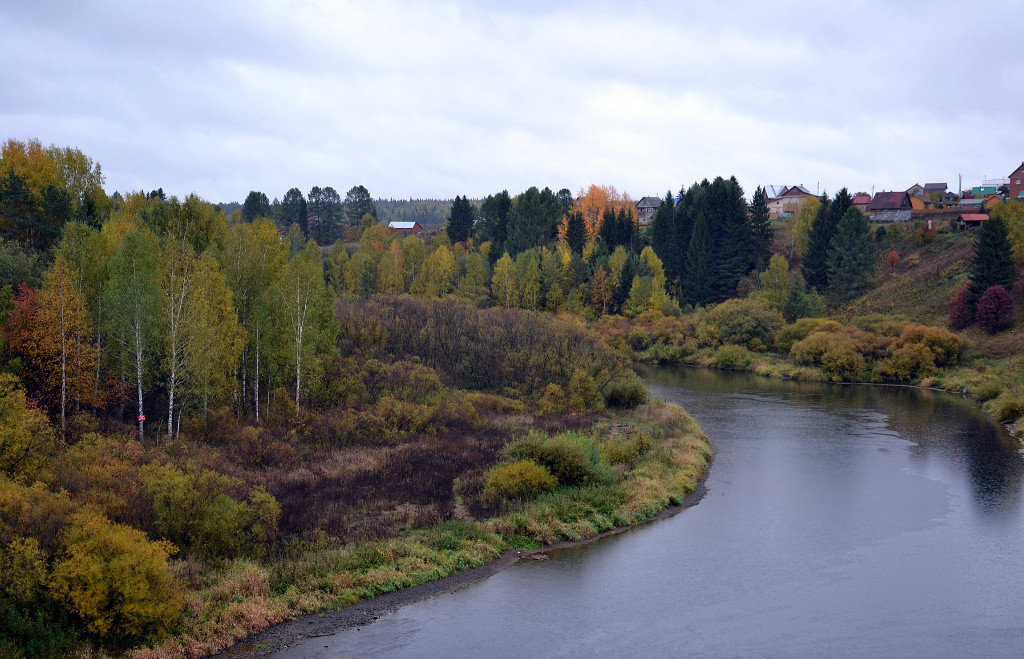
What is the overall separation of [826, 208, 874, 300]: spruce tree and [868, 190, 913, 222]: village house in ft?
67.9

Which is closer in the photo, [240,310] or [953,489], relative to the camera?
[953,489]

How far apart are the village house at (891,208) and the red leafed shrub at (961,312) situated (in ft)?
115

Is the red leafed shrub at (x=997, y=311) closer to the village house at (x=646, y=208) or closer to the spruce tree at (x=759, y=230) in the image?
the spruce tree at (x=759, y=230)

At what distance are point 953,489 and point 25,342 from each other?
1420 inches

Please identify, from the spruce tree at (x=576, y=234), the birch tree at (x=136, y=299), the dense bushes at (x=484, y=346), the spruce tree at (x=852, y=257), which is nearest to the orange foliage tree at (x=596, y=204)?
the spruce tree at (x=576, y=234)

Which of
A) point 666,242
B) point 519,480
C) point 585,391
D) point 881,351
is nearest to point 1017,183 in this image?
point 666,242

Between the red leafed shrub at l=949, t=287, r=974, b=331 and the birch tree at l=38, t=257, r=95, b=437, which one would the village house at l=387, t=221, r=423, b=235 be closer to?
the red leafed shrub at l=949, t=287, r=974, b=331

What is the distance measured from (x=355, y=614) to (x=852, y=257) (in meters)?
74.9

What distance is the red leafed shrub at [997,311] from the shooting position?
2388 inches

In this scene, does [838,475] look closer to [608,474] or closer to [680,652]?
[608,474]

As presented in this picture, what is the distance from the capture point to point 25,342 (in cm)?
2580

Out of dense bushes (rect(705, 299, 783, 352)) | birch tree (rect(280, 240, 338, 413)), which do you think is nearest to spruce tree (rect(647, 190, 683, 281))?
dense bushes (rect(705, 299, 783, 352))

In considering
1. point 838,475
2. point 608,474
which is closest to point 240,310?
point 608,474

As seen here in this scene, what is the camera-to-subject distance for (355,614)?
19.1m
